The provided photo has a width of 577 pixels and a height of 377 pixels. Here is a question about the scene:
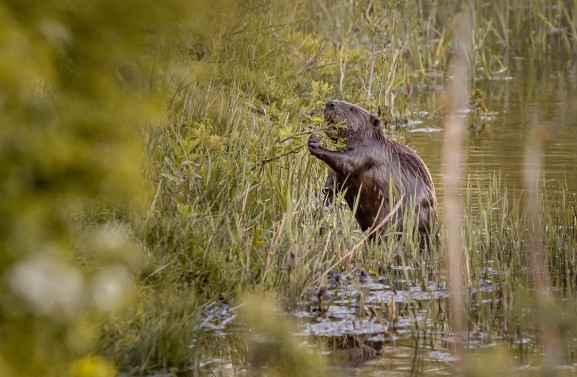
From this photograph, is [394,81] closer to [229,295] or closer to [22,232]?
[229,295]

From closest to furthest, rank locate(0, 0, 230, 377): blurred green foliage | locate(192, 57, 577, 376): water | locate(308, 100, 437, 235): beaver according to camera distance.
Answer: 1. locate(0, 0, 230, 377): blurred green foliage
2. locate(192, 57, 577, 376): water
3. locate(308, 100, 437, 235): beaver

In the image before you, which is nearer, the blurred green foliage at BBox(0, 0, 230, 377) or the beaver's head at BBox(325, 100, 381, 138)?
the blurred green foliage at BBox(0, 0, 230, 377)

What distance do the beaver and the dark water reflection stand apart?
2.04ft

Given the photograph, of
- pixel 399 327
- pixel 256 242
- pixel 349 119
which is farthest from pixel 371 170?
pixel 399 327

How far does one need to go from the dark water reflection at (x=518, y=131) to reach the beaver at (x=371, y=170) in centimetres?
62

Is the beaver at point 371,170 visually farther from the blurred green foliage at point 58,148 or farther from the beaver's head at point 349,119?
the blurred green foliage at point 58,148

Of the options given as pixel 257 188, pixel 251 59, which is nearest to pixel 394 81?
pixel 251 59

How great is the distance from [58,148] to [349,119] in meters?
4.58

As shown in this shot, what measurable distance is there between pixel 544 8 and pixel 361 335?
10.9 meters

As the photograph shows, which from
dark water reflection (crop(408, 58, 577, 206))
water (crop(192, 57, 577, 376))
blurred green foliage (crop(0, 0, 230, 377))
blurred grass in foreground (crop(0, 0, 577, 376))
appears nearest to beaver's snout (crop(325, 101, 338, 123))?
blurred grass in foreground (crop(0, 0, 577, 376))

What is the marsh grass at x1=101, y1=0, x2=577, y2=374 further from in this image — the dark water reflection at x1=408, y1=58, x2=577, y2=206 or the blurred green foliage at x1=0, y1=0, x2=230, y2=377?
the blurred green foliage at x1=0, y1=0, x2=230, y2=377

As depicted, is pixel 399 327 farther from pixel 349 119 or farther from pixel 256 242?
pixel 349 119

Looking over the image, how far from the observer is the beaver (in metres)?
6.12

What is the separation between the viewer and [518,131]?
10289 millimetres
